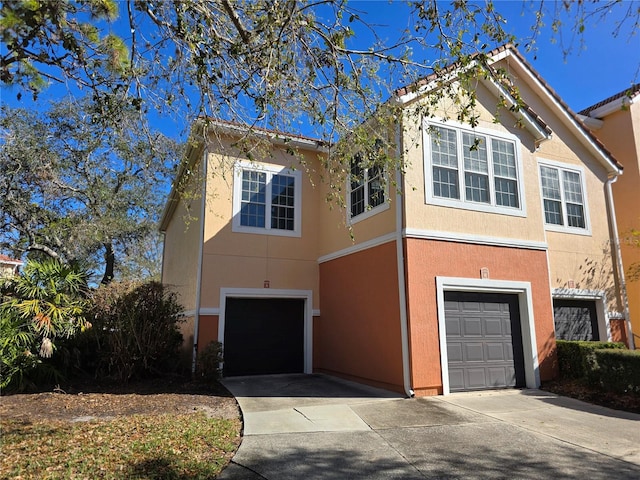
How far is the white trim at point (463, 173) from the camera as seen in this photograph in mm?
10086

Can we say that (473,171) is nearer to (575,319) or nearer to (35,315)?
(575,319)

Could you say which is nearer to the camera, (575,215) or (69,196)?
(575,215)

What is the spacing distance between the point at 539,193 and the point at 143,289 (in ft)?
34.3

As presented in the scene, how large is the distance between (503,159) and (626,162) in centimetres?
665

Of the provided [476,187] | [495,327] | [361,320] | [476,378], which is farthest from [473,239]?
[361,320]

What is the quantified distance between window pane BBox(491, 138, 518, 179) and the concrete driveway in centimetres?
533

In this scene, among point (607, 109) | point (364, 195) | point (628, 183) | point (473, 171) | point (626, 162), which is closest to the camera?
point (473, 171)

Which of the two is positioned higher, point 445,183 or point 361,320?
point 445,183

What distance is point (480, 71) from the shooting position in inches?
229

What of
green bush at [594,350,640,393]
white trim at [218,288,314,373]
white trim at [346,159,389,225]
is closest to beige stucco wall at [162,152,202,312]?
white trim at [218,288,314,373]

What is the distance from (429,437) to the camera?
6.38 metres

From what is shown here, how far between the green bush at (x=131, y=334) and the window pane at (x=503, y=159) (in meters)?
8.93

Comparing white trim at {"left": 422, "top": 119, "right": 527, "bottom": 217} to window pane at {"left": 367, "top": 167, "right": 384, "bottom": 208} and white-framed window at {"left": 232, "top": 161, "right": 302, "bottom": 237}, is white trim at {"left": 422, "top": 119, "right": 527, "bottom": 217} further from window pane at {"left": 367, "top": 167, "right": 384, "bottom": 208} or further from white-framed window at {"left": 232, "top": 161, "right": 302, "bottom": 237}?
white-framed window at {"left": 232, "top": 161, "right": 302, "bottom": 237}

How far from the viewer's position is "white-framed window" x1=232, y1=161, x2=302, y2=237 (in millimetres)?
12453
